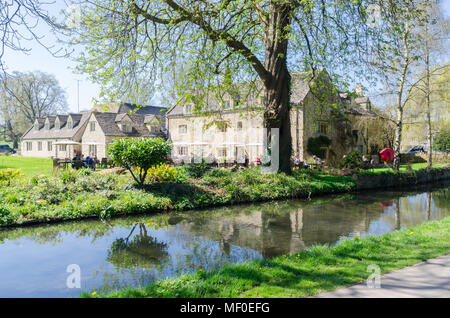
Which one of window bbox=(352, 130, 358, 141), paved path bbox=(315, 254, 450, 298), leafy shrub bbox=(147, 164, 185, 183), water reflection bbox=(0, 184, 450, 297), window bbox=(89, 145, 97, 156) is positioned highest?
window bbox=(352, 130, 358, 141)

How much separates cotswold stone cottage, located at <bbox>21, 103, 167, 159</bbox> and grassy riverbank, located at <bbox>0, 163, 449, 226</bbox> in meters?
17.5

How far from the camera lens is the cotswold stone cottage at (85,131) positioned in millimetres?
37094

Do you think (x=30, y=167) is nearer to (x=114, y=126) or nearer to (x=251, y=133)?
(x=114, y=126)

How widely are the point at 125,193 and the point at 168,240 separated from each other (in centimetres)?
510

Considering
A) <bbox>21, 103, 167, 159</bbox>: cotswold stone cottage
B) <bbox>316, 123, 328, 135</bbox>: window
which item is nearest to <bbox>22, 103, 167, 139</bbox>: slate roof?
<bbox>21, 103, 167, 159</bbox>: cotswold stone cottage

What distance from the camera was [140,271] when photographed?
614cm

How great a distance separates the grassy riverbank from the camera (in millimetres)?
10805

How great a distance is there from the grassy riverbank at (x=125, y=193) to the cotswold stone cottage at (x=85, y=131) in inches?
689

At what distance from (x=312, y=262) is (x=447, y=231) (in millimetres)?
4290

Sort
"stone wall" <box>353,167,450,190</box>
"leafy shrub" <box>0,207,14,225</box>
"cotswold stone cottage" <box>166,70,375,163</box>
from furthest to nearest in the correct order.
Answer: "cotswold stone cottage" <box>166,70,375,163</box>, "stone wall" <box>353,167,450,190</box>, "leafy shrub" <box>0,207,14,225</box>

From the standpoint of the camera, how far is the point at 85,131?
128ft

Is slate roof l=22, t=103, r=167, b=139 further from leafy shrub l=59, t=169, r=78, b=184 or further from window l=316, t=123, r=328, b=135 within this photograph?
leafy shrub l=59, t=169, r=78, b=184
